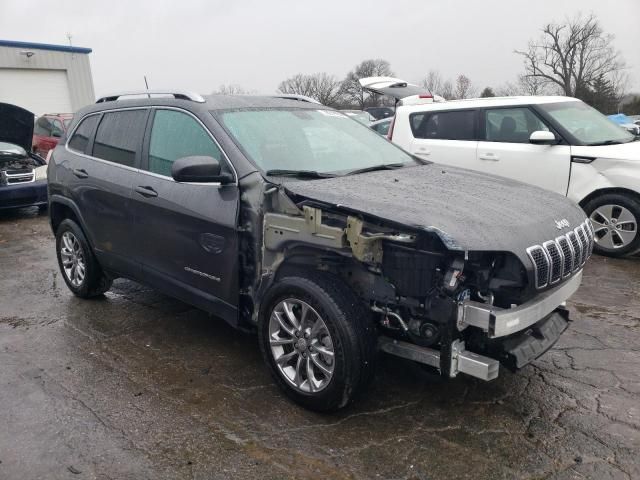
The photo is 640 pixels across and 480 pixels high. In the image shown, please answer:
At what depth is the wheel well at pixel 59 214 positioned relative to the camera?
5051mm

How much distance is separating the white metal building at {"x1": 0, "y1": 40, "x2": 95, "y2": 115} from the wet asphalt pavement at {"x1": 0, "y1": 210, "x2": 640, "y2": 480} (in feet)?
69.0

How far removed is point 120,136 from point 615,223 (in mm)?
5222

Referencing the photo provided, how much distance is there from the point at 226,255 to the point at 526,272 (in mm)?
1755

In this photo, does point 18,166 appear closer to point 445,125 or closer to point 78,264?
point 78,264

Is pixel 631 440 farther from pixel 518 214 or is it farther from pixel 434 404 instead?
pixel 518 214

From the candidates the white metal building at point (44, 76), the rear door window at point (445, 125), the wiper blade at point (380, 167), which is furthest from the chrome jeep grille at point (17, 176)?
the white metal building at point (44, 76)

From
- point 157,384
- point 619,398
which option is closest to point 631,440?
point 619,398

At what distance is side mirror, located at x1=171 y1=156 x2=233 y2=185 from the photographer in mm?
3252

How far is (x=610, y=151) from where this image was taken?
612cm

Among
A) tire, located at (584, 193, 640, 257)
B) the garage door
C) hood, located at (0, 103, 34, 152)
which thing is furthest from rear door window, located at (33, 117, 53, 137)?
tire, located at (584, 193, 640, 257)

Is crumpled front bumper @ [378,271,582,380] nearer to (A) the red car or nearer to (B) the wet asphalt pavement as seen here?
(B) the wet asphalt pavement

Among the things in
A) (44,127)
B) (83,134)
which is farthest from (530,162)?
(44,127)

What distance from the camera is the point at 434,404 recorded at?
127 inches

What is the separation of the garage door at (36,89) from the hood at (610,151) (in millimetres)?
21777
